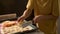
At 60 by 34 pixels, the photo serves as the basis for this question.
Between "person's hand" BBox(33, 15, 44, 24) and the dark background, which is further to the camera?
the dark background

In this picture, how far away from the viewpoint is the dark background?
1.64m

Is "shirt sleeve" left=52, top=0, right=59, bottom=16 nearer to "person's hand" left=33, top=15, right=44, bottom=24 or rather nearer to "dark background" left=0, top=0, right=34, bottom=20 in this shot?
"person's hand" left=33, top=15, right=44, bottom=24

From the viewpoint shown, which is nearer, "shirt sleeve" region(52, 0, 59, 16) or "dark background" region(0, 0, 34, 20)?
"shirt sleeve" region(52, 0, 59, 16)

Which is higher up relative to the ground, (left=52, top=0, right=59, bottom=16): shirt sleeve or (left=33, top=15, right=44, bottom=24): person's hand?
(left=52, top=0, right=59, bottom=16): shirt sleeve

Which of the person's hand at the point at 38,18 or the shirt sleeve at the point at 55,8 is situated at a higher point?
the shirt sleeve at the point at 55,8

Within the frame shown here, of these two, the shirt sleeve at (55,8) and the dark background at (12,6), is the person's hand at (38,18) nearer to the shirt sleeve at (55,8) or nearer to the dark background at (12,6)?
the shirt sleeve at (55,8)

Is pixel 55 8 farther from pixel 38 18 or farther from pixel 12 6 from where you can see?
pixel 12 6

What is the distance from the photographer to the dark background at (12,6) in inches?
64.7

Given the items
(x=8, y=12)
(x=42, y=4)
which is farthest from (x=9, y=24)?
(x=8, y=12)

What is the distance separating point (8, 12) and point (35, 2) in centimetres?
76

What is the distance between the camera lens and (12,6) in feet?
5.47

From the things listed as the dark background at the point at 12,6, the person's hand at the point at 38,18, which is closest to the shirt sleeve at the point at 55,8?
the person's hand at the point at 38,18

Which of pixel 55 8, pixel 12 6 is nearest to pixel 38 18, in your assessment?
pixel 55 8

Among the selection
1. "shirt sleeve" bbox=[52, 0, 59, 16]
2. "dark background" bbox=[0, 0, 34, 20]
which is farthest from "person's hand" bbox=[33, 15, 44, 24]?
"dark background" bbox=[0, 0, 34, 20]
